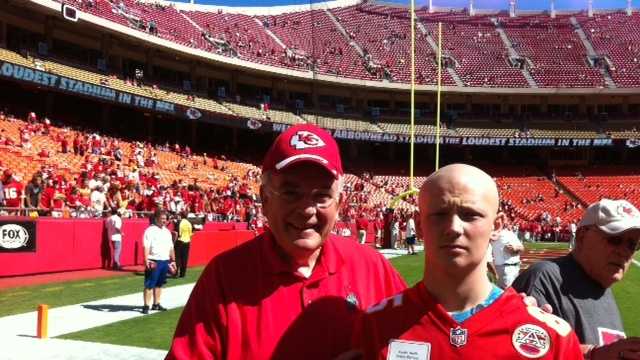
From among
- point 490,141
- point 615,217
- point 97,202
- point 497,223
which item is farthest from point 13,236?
point 490,141

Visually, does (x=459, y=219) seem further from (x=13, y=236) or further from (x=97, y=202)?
(x=97, y=202)

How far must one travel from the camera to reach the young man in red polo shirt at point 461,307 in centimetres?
193

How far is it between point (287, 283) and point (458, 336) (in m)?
0.68

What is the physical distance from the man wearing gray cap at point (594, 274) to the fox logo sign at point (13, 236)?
13.7 m

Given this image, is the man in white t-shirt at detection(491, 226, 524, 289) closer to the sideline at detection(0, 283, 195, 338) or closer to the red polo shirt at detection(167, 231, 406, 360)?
the sideline at detection(0, 283, 195, 338)

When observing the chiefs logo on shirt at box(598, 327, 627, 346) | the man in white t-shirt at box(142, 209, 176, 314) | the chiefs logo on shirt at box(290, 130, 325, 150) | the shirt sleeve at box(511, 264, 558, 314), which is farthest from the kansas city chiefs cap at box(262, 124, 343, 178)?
the man in white t-shirt at box(142, 209, 176, 314)

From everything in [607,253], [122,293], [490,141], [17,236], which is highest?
[490,141]

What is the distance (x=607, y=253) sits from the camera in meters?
2.85

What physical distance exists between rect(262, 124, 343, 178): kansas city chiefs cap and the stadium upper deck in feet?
133

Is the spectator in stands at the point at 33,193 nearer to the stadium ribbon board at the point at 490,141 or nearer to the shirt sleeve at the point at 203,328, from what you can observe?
the shirt sleeve at the point at 203,328

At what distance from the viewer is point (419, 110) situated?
53469 millimetres

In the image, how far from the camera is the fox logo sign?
14094 mm

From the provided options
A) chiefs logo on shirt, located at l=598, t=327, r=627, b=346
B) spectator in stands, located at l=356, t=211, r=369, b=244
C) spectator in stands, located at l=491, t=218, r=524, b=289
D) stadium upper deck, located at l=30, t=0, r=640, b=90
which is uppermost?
stadium upper deck, located at l=30, t=0, r=640, b=90

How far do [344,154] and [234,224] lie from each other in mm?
29788
